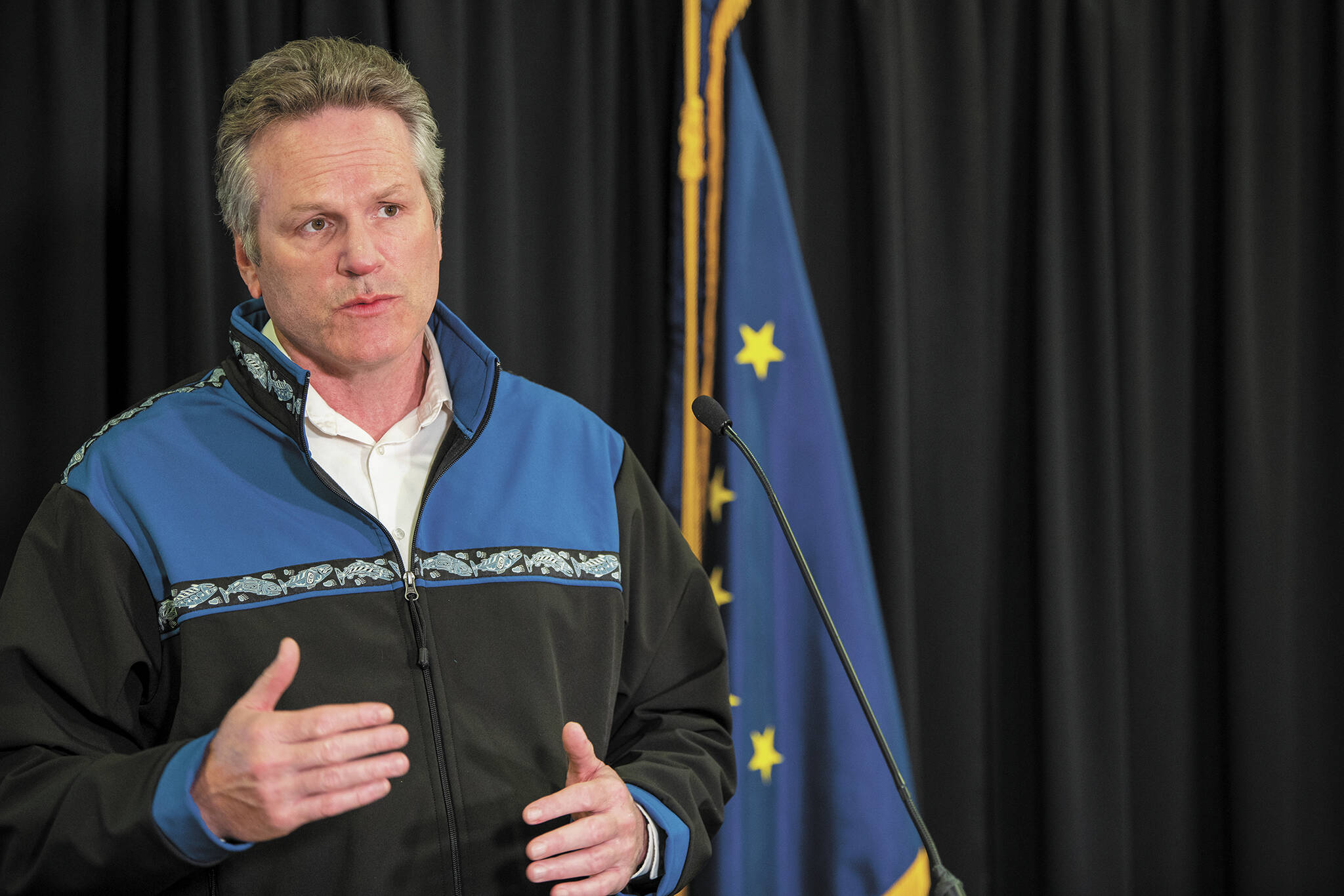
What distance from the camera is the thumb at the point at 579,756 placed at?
4.24 feet

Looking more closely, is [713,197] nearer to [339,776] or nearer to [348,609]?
[348,609]

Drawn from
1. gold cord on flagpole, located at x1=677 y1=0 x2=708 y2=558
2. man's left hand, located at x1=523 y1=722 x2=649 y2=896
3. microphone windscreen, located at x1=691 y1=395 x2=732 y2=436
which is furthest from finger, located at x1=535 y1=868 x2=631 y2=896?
gold cord on flagpole, located at x1=677 y1=0 x2=708 y2=558

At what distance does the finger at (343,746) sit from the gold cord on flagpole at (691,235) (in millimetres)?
1033

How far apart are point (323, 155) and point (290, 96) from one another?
9cm

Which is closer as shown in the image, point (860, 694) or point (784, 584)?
point (860, 694)

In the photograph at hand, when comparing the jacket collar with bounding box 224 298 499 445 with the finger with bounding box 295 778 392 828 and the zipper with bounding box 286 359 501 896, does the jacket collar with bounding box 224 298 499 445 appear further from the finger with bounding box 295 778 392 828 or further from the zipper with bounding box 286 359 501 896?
the finger with bounding box 295 778 392 828

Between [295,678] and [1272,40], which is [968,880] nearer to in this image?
[295,678]

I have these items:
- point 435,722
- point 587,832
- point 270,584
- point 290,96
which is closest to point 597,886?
point 587,832

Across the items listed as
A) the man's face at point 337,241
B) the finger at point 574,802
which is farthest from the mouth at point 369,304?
the finger at point 574,802

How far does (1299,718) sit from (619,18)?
209cm

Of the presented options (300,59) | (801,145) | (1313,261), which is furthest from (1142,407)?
(300,59)

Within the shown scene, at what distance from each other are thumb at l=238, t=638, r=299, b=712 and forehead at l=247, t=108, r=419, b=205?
0.65 m

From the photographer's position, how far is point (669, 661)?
1650 mm

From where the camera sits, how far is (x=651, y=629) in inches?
64.5
